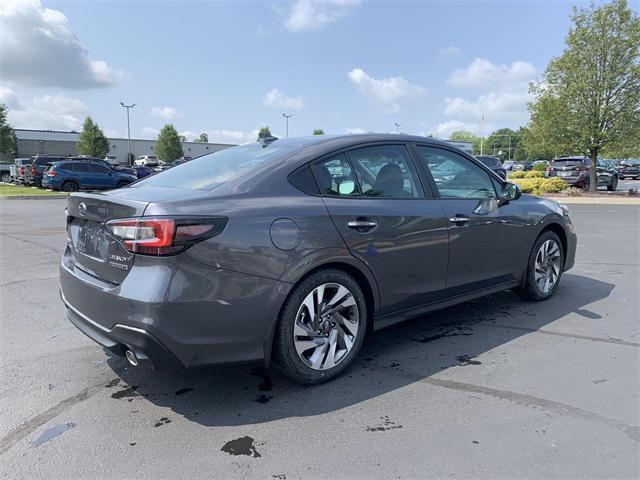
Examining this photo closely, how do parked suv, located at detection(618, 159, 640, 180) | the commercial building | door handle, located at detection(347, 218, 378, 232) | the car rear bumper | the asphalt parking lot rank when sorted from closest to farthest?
the asphalt parking lot < the car rear bumper < door handle, located at detection(347, 218, 378, 232) < parked suv, located at detection(618, 159, 640, 180) < the commercial building

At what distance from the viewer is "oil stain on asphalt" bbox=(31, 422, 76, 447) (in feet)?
8.64

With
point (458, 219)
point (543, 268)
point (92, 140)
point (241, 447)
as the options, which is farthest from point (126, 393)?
point (92, 140)

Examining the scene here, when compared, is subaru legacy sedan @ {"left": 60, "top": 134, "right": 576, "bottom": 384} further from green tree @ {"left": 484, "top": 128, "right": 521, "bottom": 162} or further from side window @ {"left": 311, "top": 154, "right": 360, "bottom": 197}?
green tree @ {"left": 484, "top": 128, "right": 521, "bottom": 162}

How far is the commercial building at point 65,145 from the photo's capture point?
255 ft

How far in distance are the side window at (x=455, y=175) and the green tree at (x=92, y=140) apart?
6835 centimetres

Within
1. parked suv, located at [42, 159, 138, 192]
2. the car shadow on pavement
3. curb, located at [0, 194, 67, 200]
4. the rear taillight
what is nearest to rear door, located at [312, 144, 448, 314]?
the car shadow on pavement

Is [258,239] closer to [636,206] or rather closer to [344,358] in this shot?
[344,358]

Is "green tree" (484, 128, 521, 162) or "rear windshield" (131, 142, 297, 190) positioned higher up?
"green tree" (484, 128, 521, 162)

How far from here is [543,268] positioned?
509 cm

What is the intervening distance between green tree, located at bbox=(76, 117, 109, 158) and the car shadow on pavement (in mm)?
68482

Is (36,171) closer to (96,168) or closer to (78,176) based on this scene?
(78,176)

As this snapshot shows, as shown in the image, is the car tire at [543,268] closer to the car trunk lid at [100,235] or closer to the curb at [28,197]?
the car trunk lid at [100,235]

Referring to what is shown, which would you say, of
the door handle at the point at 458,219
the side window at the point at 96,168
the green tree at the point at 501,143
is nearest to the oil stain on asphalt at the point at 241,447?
the door handle at the point at 458,219

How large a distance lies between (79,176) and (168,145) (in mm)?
52110
